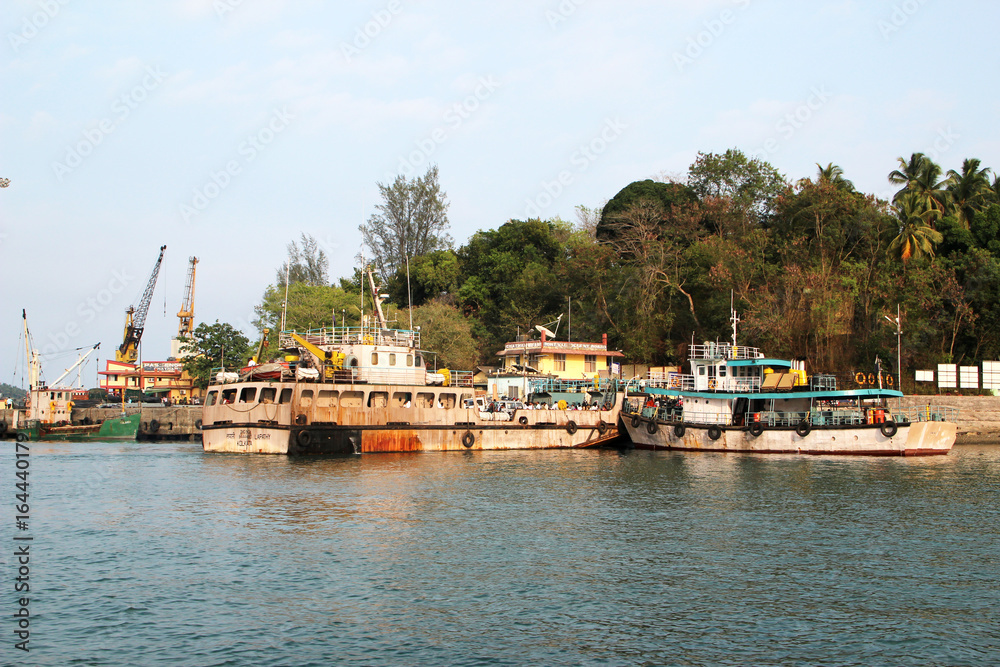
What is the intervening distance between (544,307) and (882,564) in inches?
2106

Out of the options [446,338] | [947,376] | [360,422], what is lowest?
[360,422]

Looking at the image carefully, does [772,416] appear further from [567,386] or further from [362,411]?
[362,411]

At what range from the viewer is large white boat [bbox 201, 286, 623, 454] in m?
36.9

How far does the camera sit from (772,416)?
40.3 m

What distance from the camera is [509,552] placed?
63.0 feet

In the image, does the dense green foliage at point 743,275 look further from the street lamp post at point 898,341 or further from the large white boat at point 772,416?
the large white boat at point 772,416

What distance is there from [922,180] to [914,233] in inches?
342

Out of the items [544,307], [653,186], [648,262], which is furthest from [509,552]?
[653,186]

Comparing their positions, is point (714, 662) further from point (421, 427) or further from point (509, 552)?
point (421, 427)

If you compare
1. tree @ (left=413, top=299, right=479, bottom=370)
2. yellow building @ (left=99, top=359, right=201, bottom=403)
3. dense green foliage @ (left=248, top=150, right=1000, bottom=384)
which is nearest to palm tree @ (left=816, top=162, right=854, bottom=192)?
dense green foliage @ (left=248, top=150, right=1000, bottom=384)

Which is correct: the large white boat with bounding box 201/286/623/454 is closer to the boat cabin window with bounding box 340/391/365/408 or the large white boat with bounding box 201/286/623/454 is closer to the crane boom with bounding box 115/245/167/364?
the boat cabin window with bounding box 340/391/365/408

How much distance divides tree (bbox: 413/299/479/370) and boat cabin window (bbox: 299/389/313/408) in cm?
2728

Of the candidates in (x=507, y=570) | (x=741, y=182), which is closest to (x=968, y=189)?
(x=741, y=182)

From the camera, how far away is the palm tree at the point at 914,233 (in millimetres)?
53312
